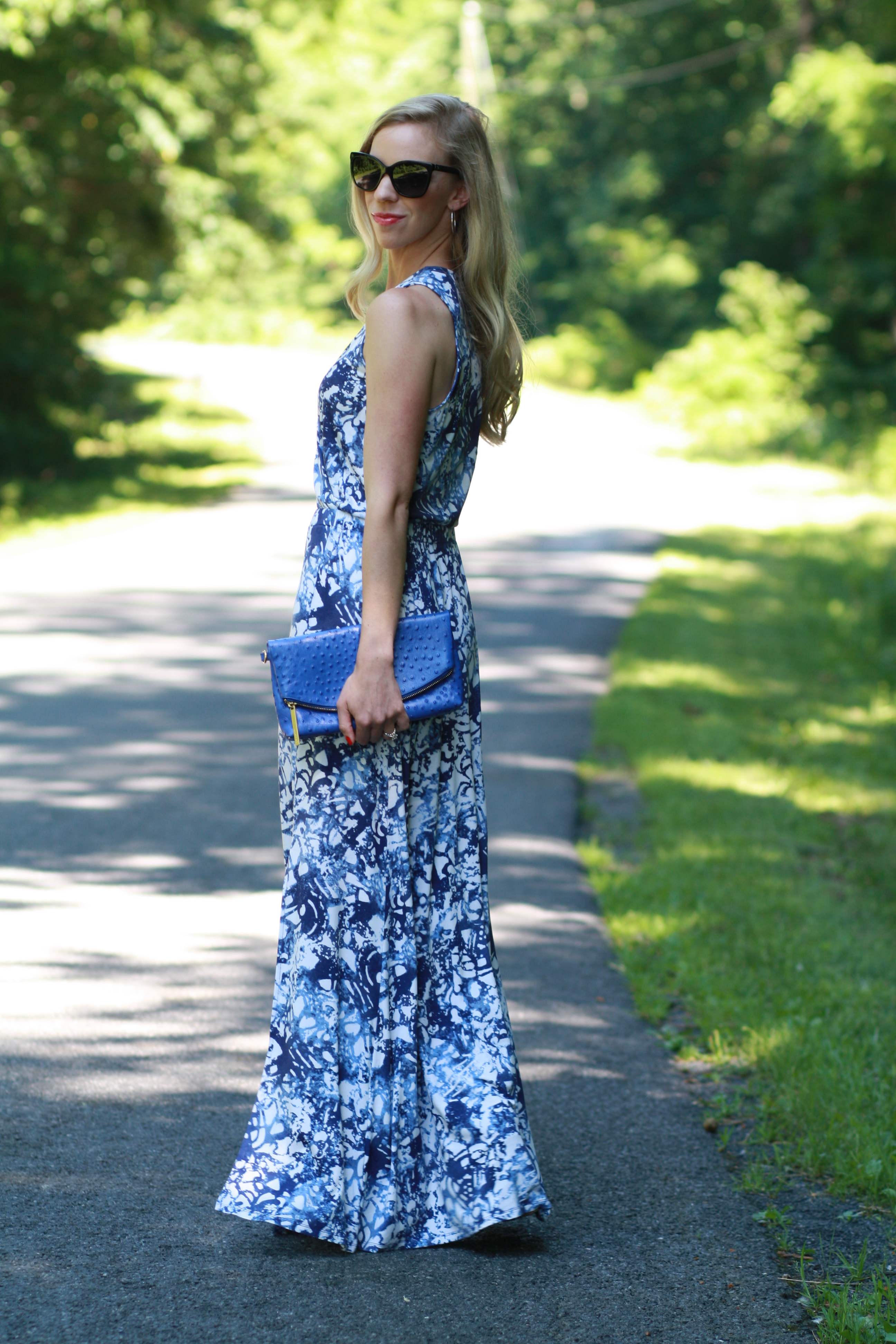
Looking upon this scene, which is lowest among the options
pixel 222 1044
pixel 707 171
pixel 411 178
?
pixel 222 1044

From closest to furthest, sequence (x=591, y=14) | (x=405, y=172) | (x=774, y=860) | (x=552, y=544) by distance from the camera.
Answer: (x=405, y=172), (x=774, y=860), (x=552, y=544), (x=591, y=14)

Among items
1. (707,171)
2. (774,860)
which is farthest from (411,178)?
Answer: (707,171)

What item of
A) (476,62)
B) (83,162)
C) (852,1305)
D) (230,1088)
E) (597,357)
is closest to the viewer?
(852,1305)

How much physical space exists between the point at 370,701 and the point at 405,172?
3.40 ft

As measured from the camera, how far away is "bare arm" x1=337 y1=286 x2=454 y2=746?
2.75 m

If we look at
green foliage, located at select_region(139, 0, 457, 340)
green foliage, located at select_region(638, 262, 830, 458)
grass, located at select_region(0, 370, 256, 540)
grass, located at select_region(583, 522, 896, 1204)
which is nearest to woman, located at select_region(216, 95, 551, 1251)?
grass, located at select_region(583, 522, 896, 1204)

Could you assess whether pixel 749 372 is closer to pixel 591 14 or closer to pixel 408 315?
pixel 591 14

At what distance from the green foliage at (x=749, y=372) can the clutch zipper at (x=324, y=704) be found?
28.2 metres

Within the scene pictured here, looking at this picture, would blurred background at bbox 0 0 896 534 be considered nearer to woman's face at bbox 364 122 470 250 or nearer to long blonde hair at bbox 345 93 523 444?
long blonde hair at bbox 345 93 523 444

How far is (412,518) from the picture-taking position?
2.92 metres

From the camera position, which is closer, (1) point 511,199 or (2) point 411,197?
(2) point 411,197

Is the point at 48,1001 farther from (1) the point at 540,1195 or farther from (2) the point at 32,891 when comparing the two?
(1) the point at 540,1195

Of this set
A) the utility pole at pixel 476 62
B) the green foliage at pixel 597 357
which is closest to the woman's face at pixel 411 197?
the utility pole at pixel 476 62

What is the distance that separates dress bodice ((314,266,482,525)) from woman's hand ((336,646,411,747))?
1.03 ft
